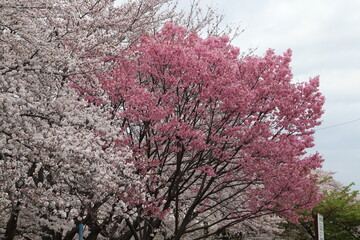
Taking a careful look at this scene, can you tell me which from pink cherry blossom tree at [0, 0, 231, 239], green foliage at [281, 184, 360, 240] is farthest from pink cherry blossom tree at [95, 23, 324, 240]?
green foliage at [281, 184, 360, 240]

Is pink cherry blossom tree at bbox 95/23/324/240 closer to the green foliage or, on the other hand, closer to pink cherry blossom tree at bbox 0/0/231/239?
pink cherry blossom tree at bbox 0/0/231/239

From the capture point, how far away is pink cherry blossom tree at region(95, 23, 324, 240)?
1104 cm

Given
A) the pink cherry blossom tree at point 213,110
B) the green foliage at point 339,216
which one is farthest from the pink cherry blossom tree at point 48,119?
the green foliage at point 339,216

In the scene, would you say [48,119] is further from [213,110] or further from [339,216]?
[339,216]

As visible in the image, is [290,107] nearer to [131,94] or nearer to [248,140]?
[248,140]

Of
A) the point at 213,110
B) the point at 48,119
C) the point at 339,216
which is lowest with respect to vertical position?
the point at 48,119

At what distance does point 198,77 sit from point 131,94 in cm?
181

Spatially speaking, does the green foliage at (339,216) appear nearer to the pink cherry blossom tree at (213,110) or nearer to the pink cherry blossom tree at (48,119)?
the pink cherry blossom tree at (213,110)

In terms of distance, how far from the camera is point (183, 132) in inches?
417

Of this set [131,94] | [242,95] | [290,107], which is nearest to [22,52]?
[131,94]

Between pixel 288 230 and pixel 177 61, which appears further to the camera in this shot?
pixel 288 230

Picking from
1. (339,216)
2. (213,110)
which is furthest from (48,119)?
(339,216)

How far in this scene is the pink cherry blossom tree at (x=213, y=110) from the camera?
36.2ft

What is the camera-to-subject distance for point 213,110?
11.7 metres
